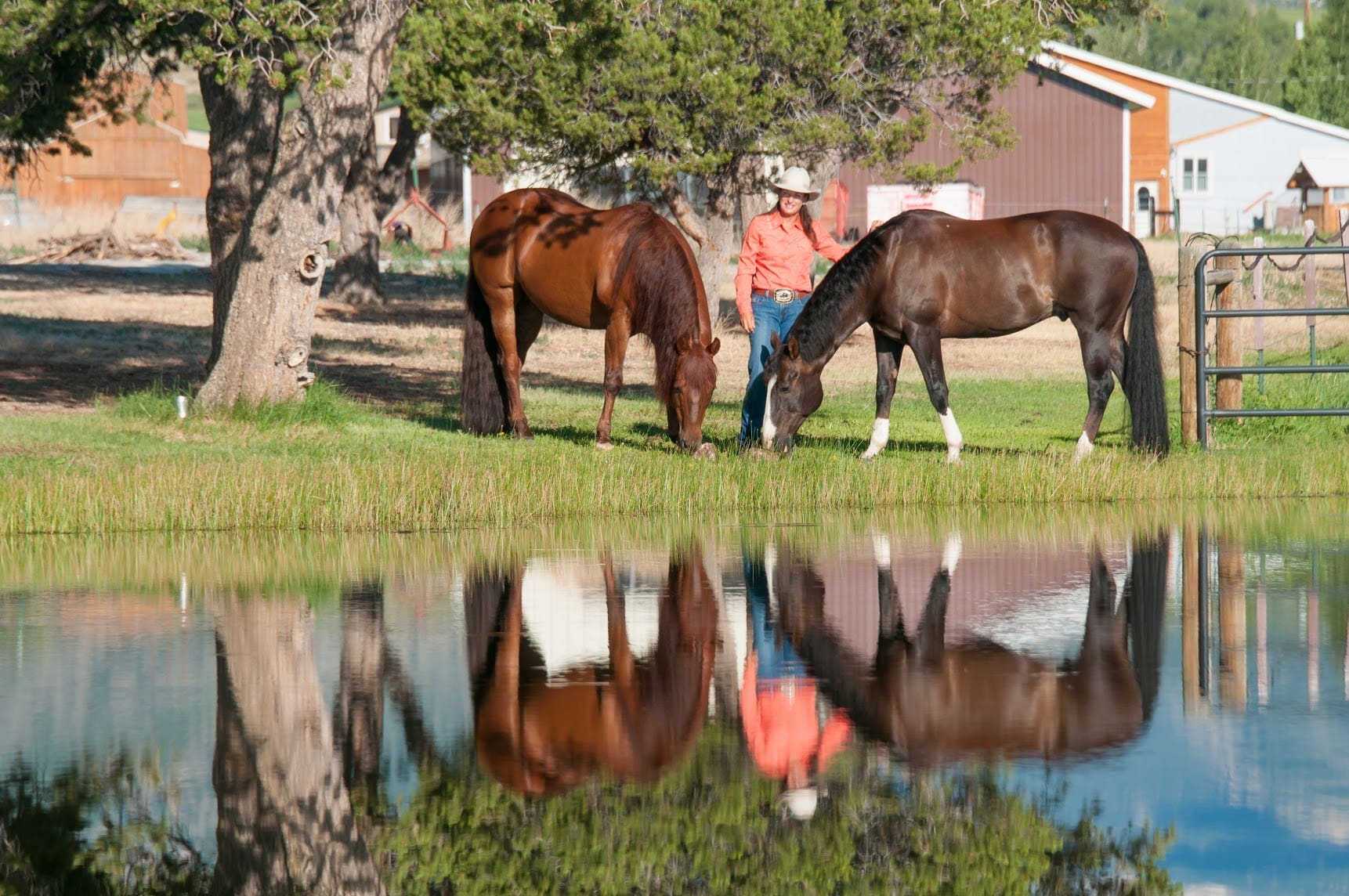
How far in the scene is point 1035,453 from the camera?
45.0 feet

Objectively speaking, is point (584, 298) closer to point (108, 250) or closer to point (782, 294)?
point (782, 294)

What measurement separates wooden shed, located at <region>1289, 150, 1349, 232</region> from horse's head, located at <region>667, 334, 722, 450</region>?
131ft

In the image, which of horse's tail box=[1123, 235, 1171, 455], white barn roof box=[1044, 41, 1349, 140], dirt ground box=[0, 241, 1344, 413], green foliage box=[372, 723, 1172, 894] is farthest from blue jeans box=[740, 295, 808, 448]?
white barn roof box=[1044, 41, 1349, 140]

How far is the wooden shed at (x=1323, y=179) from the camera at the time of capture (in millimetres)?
50062

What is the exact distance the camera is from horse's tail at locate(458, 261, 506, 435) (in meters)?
14.7

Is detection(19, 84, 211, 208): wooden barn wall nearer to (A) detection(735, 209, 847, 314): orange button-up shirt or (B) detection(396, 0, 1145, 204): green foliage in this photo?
(B) detection(396, 0, 1145, 204): green foliage

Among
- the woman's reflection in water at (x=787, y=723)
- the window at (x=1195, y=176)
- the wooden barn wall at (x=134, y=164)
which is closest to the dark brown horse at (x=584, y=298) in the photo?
the woman's reflection in water at (x=787, y=723)

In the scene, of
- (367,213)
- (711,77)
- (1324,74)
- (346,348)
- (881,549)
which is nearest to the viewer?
(881,549)

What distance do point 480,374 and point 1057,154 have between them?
37400 millimetres

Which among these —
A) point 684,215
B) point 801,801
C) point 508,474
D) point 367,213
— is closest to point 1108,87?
point 367,213

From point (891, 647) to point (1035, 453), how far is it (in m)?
6.81

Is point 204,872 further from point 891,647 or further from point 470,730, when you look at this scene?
point 891,647

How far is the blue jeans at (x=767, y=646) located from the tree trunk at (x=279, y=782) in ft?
5.54

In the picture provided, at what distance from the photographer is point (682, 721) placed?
6.03 m
